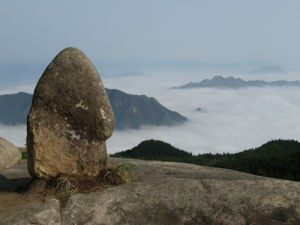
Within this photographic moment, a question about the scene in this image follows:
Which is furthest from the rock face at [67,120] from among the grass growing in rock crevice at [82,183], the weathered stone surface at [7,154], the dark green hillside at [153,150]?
the dark green hillside at [153,150]

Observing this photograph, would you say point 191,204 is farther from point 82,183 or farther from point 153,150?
point 153,150

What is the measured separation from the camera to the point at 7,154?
62.3 feet

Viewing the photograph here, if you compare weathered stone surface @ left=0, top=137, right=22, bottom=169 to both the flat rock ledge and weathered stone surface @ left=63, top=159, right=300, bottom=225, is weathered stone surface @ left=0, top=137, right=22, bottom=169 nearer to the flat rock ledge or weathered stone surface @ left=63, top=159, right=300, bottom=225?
the flat rock ledge

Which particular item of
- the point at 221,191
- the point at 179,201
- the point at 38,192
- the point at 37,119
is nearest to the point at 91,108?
the point at 37,119

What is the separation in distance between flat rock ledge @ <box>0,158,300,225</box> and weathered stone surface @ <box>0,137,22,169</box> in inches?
408

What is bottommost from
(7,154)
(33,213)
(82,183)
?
(33,213)

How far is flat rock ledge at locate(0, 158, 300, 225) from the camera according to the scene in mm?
7598

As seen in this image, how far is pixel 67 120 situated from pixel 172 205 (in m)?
3.73

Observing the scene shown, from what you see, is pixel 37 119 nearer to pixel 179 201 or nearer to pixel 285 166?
pixel 179 201

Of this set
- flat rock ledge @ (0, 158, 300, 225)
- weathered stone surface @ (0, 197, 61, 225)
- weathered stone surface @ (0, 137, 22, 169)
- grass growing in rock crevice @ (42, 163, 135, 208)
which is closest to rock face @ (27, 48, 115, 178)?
grass growing in rock crevice @ (42, 163, 135, 208)

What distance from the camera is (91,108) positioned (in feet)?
31.3

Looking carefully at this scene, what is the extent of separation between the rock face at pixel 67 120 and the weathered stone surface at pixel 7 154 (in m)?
10.1

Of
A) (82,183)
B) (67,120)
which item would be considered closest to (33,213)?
(82,183)

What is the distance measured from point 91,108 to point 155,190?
2.89 m
